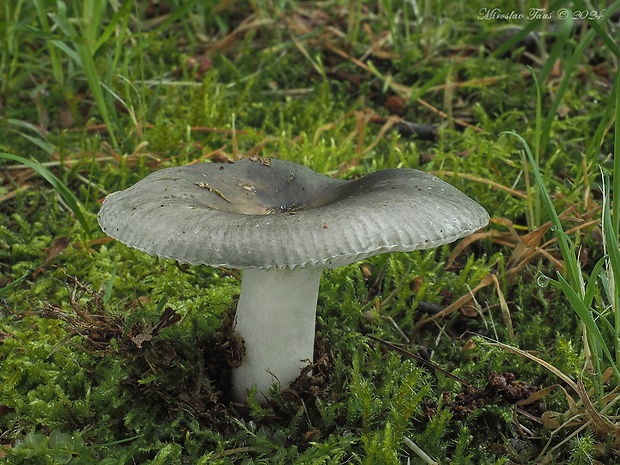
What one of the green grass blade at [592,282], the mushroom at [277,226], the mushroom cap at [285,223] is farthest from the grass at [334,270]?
the mushroom cap at [285,223]

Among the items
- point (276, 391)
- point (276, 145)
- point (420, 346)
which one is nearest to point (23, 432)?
point (276, 391)

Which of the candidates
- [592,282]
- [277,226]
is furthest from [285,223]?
[592,282]

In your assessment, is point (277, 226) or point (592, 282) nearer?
point (277, 226)

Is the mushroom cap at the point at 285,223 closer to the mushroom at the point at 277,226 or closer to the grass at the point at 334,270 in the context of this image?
the mushroom at the point at 277,226

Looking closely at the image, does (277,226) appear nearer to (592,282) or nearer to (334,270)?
(592,282)

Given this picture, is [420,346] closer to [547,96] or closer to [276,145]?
[276,145]

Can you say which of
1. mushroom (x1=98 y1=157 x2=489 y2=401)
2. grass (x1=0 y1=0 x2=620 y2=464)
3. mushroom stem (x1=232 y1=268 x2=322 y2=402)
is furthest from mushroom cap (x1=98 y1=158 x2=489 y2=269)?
grass (x1=0 y1=0 x2=620 y2=464)

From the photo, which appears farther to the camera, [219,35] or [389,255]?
[219,35]

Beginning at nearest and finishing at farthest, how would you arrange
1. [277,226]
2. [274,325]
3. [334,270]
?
1. [277,226]
2. [274,325]
3. [334,270]
